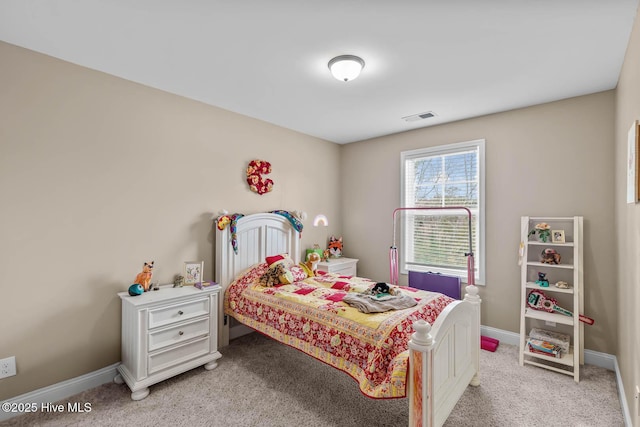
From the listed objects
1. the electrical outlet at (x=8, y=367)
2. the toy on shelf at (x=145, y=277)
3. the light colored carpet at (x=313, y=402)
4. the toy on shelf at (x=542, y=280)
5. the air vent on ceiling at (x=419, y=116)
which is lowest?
the light colored carpet at (x=313, y=402)

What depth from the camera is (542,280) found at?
2.97 m

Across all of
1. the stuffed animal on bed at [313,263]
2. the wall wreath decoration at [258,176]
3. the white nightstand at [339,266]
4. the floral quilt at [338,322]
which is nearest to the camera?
the floral quilt at [338,322]

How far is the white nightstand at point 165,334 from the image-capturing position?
2.32 meters

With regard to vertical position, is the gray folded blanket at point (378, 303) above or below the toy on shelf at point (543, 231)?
below

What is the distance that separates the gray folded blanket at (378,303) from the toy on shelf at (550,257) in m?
1.49

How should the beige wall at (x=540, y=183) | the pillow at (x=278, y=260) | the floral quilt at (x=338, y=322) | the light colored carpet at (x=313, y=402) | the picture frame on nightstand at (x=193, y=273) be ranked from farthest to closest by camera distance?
1. the pillow at (x=278, y=260)
2. the picture frame on nightstand at (x=193, y=273)
3. the beige wall at (x=540, y=183)
4. the light colored carpet at (x=313, y=402)
5. the floral quilt at (x=338, y=322)

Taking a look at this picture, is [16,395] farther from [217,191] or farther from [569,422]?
[569,422]

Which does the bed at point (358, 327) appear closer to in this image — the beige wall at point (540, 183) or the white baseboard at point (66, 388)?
the white baseboard at point (66, 388)

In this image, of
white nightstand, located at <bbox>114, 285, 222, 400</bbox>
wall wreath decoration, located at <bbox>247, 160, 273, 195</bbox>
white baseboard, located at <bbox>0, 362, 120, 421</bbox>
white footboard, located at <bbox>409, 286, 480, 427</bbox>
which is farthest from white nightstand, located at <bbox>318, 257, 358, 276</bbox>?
white baseboard, located at <bbox>0, 362, 120, 421</bbox>

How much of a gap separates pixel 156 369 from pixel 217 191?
1738 millimetres

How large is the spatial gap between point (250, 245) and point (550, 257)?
3075 millimetres

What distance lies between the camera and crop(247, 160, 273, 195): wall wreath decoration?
11.6 ft

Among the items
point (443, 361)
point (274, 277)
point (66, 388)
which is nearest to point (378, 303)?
point (443, 361)

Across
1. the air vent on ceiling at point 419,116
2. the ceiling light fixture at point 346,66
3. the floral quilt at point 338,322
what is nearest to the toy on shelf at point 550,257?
the floral quilt at point 338,322
